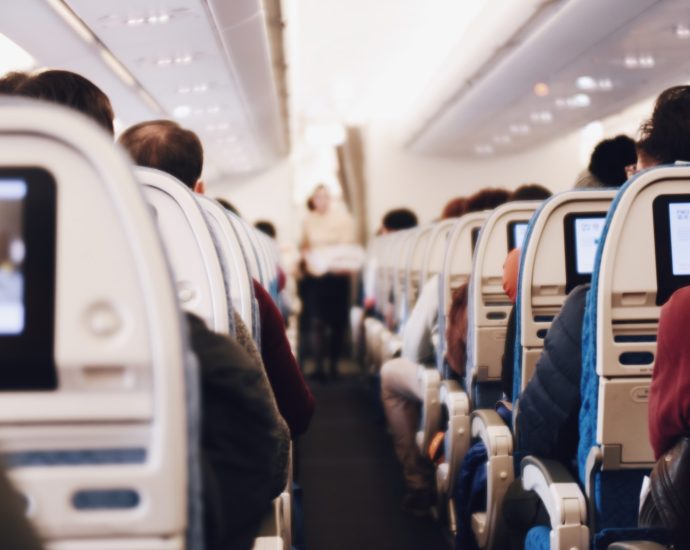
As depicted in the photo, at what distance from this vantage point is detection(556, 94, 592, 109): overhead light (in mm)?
8914

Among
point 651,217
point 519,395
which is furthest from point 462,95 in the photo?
point 651,217

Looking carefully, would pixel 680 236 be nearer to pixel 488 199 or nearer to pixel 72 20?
pixel 488 199

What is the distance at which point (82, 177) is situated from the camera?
1055 mm

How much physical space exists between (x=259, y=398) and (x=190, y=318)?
6.1 inches

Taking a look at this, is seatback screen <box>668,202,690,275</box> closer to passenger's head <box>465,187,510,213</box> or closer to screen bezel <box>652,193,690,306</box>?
screen bezel <box>652,193,690,306</box>

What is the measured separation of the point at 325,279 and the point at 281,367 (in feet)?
22.7

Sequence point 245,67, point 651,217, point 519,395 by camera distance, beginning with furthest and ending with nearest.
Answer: point 245,67 < point 519,395 < point 651,217

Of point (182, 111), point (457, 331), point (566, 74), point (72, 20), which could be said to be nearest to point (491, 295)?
point (457, 331)

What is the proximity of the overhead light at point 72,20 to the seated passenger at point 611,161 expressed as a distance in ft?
8.98

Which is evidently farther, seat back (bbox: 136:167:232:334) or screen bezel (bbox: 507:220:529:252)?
screen bezel (bbox: 507:220:529:252)

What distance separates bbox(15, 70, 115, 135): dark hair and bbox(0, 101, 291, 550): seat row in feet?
3.51

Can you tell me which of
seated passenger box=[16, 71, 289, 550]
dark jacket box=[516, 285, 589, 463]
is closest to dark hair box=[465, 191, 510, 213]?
dark jacket box=[516, 285, 589, 463]

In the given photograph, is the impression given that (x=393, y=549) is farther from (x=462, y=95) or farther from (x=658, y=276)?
(x=462, y=95)

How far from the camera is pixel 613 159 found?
3.71 metres
